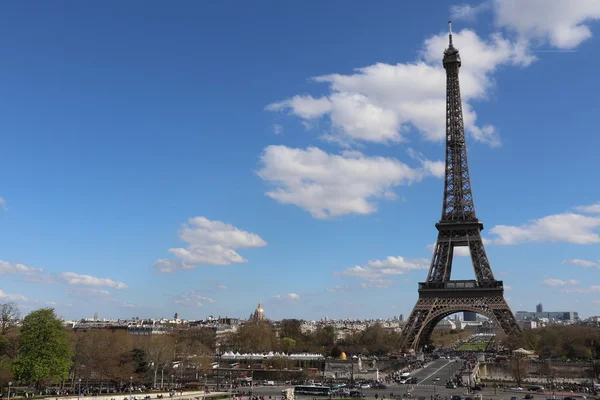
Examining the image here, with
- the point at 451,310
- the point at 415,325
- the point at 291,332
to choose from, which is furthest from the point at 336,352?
the point at 451,310

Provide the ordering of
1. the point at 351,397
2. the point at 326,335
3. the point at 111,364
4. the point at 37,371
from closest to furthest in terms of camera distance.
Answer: the point at 37,371 → the point at 351,397 → the point at 111,364 → the point at 326,335

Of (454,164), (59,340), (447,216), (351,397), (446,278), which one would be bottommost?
(351,397)

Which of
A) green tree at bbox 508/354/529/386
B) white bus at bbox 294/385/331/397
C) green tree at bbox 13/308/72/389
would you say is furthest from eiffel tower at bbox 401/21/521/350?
green tree at bbox 13/308/72/389

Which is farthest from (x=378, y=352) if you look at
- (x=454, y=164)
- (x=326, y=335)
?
(x=454, y=164)

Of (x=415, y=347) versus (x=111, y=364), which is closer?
(x=111, y=364)

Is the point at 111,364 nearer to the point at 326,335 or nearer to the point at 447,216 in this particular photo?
the point at 447,216

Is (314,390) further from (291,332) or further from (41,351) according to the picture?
(291,332)

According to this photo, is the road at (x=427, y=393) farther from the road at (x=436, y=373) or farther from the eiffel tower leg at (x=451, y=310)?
the eiffel tower leg at (x=451, y=310)
